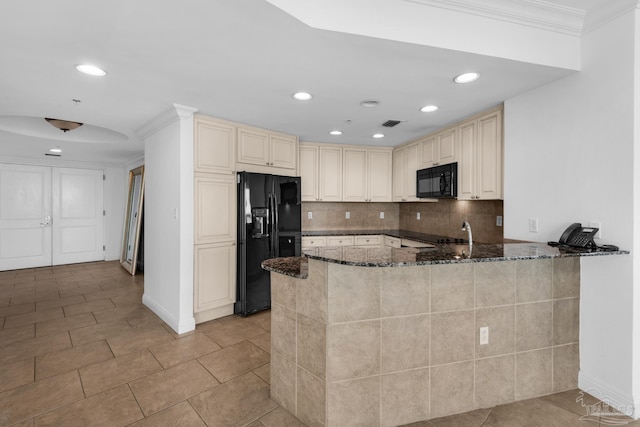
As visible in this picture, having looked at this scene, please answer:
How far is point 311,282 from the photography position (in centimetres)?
190

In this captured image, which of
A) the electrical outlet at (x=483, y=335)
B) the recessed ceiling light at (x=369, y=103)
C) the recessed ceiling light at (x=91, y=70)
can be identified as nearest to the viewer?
the electrical outlet at (x=483, y=335)

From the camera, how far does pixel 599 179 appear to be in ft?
7.14

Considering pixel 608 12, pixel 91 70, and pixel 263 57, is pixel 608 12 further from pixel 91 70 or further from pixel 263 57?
pixel 91 70

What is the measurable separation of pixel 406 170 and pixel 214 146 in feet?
8.90

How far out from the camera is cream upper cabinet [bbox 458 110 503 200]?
3.11m

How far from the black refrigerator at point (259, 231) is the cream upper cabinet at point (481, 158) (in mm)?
2036

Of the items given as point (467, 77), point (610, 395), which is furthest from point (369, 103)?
point (610, 395)

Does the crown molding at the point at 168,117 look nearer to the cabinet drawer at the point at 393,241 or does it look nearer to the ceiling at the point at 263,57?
the ceiling at the point at 263,57

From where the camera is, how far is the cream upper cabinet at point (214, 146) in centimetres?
349

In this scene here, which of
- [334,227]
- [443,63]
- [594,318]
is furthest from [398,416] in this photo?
[334,227]

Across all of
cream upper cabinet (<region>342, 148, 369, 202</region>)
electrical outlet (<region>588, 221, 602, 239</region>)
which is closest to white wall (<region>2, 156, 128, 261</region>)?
cream upper cabinet (<region>342, 148, 369, 202</region>)

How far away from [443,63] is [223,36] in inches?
56.0

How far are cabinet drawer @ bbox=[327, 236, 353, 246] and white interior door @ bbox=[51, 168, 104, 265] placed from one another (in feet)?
18.2

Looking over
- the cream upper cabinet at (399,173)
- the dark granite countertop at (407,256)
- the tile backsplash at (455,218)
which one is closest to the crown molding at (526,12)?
the dark granite countertop at (407,256)
